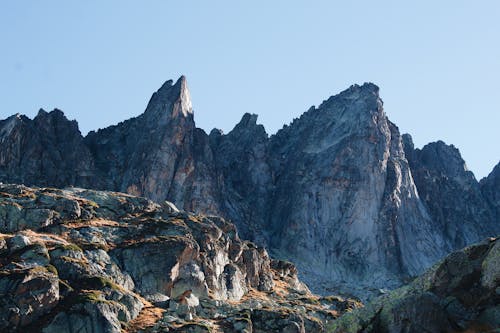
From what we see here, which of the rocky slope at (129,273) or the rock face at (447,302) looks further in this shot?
the rocky slope at (129,273)

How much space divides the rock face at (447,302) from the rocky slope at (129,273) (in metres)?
56.5

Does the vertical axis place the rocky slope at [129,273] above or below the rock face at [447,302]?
above

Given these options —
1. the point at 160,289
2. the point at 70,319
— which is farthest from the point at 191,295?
the point at 70,319

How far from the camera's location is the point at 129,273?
10794cm

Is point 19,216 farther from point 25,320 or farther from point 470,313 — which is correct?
point 470,313

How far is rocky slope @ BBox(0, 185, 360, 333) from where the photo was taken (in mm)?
88000

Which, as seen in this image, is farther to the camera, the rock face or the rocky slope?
the rocky slope

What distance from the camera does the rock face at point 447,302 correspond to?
32.8m

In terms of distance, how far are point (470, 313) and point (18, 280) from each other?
67173 mm

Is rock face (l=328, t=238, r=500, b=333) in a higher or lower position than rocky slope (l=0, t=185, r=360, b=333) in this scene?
lower

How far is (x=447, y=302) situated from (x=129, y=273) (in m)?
78.9

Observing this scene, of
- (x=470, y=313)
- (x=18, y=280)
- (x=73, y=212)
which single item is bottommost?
(x=470, y=313)

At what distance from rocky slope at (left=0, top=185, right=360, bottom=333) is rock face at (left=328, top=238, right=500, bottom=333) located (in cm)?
5652

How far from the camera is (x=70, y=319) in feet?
281
